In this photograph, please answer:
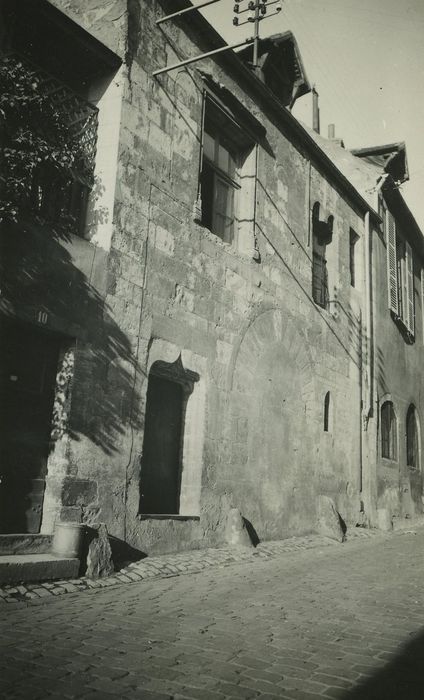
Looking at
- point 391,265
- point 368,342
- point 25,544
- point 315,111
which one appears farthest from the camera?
point 315,111

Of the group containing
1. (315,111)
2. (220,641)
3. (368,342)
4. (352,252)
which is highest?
(315,111)

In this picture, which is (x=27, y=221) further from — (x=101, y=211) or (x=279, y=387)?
(x=279, y=387)

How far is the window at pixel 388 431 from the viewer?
1263 cm

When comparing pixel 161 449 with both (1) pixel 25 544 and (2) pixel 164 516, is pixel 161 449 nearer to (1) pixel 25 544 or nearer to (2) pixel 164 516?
(2) pixel 164 516

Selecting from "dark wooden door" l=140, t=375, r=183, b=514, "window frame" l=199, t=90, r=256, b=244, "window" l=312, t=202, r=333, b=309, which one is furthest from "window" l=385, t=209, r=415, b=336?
"dark wooden door" l=140, t=375, r=183, b=514

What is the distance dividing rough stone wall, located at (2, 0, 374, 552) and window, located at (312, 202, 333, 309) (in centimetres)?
44

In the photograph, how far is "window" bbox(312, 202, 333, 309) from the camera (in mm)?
10641

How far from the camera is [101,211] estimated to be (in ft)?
19.6

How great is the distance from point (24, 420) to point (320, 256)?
24.4 feet

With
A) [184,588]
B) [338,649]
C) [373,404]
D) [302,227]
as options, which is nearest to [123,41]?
[302,227]

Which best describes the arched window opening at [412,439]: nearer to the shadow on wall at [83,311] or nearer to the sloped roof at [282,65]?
the sloped roof at [282,65]

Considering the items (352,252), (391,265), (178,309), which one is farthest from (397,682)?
(391,265)

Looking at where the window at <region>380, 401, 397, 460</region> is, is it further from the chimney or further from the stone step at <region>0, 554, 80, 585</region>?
the stone step at <region>0, 554, 80, 585</region>

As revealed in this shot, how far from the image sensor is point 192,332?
692 centimetres
